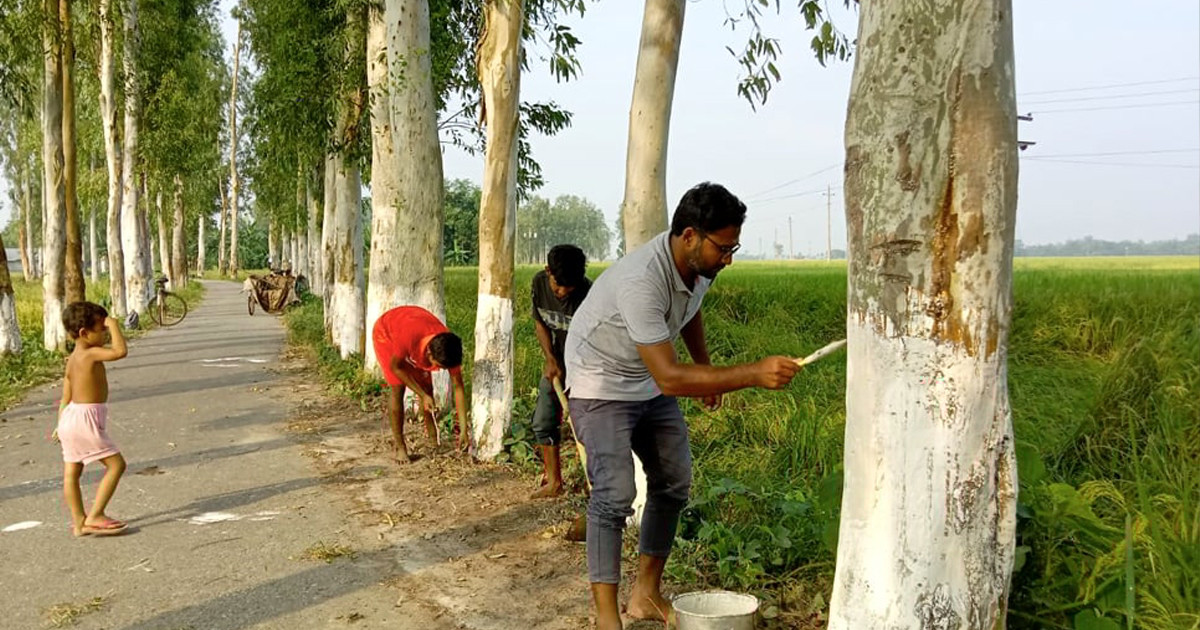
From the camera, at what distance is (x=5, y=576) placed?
468 cm

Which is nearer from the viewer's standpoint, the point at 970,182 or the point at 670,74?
the point at 970,182

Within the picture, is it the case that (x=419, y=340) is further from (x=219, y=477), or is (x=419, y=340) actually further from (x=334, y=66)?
(x=334, y=66)

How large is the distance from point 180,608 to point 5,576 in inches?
45.5

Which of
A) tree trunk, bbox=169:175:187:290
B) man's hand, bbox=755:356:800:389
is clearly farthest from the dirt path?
tree trunk, bbox=169:175:187:290

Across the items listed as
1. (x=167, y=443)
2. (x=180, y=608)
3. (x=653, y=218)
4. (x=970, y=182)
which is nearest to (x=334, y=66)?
(x=167, y=443)

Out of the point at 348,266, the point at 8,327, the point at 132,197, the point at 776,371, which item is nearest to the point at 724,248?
the point at 776,371

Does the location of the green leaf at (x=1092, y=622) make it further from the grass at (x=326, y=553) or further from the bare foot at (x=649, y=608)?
the grass at (x=326, y=553)

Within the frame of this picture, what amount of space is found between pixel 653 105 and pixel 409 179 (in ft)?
12.9

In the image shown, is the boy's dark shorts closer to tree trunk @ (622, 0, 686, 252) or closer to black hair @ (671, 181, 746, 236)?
tree trunk @ (622, 0, 686, 252)

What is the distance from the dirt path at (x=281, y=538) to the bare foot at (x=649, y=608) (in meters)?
0.30

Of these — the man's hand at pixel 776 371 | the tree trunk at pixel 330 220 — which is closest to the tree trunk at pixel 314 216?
the tree trunk at pixel 330 220

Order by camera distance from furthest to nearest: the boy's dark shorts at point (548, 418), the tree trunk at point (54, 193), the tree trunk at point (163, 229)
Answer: the tree trunk at point (163, 229) → the tree trunk at point (54, 193) → the boy's dark shorts at point (548, 418)

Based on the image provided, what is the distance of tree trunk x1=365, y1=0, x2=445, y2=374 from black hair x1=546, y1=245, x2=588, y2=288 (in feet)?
11.9

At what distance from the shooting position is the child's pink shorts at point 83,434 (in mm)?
5449
